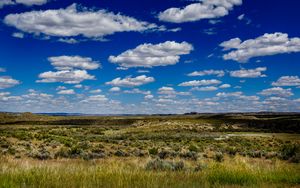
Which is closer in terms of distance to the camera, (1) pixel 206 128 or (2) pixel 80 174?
(2) pixel 80 174

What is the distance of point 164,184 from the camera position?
9969mm

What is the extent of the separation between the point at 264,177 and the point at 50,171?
5.72m

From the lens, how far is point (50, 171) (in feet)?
37.7

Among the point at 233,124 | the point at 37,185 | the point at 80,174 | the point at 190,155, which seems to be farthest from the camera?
the point at 233,124

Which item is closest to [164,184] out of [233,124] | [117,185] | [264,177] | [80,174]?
[117,185]

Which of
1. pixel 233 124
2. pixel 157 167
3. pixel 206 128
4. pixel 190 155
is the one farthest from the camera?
pixel 233 124

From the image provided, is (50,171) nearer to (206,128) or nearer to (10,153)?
(10,153)

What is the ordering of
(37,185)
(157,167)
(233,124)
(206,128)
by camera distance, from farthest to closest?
(233,124) → (206,128) → (157,167) → (37,185)

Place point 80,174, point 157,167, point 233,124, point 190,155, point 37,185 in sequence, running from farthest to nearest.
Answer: point 233,124 < point 190,155 < point 157,167 < point 80,174 < point 37,185

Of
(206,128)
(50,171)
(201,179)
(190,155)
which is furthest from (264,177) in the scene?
(206,128)

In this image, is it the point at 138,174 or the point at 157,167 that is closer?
the point at 138,174

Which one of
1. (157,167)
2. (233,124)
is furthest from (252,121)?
(157,167)

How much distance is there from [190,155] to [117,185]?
22120 millimetres

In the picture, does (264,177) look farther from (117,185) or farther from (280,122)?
(280,122)
